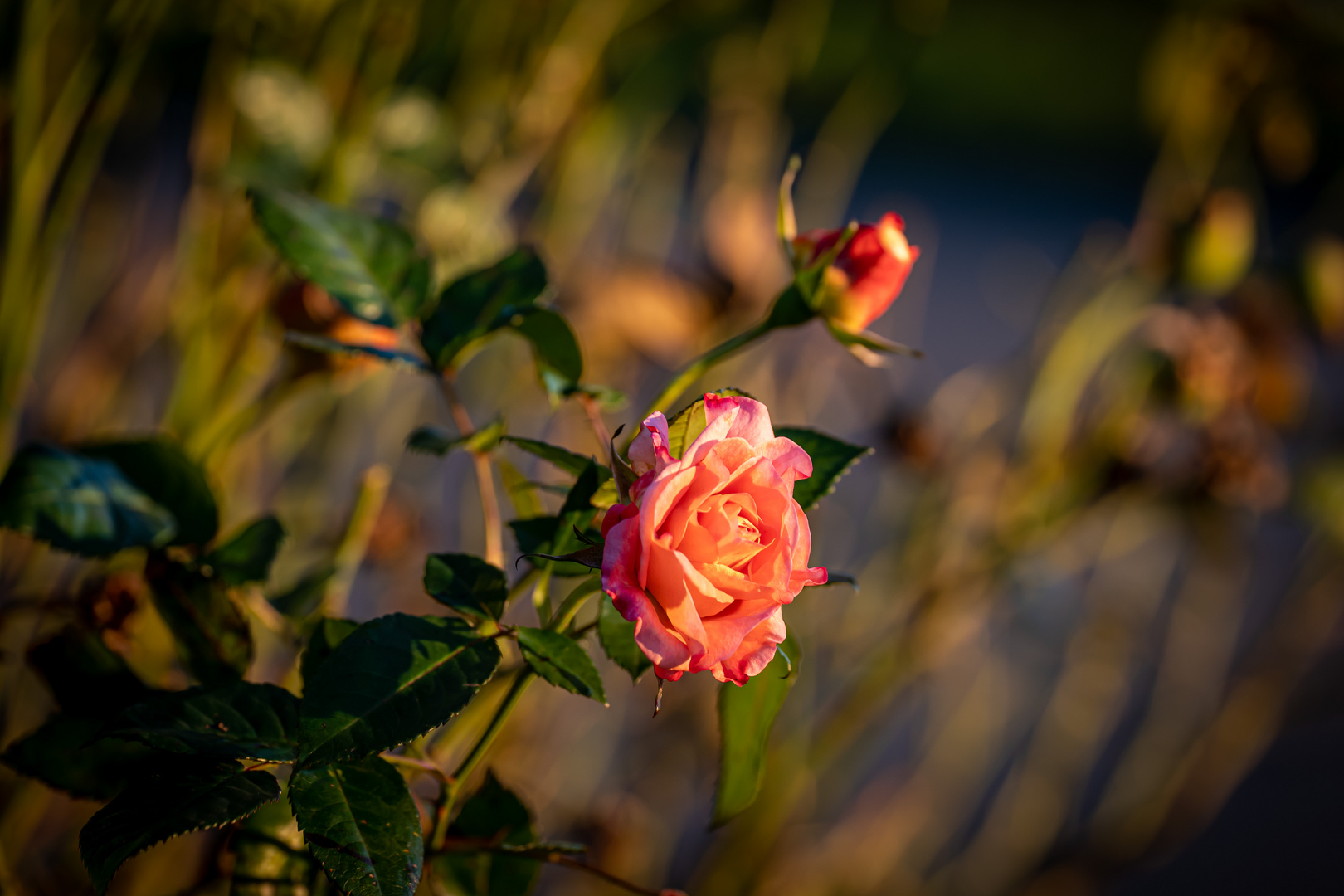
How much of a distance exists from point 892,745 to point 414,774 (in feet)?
3.33

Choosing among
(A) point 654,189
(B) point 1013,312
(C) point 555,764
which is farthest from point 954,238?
(C) point 555,764

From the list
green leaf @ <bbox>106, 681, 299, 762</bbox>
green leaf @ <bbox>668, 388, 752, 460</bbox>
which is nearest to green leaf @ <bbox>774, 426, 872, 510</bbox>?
green leaf @ <bbox>668, 388, 752, 460</bbox>

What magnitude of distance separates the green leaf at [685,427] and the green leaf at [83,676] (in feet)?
0.58

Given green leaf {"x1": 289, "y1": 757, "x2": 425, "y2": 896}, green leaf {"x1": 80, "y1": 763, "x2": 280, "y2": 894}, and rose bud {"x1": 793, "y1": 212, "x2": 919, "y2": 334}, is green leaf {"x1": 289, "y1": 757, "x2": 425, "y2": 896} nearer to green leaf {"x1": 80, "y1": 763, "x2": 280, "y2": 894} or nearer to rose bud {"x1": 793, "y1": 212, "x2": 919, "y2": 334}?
green leaf {"x1": 80, "y1": 763, "x2": 280, "y2": 894}

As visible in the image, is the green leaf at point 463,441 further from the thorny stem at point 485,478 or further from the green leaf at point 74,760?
the green leaf at point 74,760

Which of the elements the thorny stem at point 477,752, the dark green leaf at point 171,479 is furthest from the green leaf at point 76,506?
the thorny stem at point 477,752

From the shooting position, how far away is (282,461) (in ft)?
1.87

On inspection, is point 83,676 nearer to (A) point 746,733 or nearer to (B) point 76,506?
(B) point 76,506

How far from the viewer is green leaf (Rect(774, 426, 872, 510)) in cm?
20

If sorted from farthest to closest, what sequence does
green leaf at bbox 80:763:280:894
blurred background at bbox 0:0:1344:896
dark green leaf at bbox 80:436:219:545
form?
blurred background at bbox 0:0:1344:896, dark green leaf at bbox 80:436:219:545, green leaf at bbox 80:763:280:894

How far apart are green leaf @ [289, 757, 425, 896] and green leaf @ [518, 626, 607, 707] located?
5cm

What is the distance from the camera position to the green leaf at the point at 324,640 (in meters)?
0.20

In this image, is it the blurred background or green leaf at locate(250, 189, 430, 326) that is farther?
the blurred background

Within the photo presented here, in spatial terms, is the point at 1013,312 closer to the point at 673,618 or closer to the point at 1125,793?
the point at 1125,793
